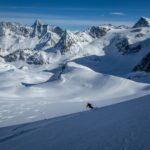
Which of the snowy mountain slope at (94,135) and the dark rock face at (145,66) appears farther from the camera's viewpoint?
the dark rock face at (145,66)

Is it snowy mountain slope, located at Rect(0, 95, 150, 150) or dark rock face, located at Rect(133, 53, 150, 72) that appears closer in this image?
snowy mountain slope, located at Rect(0, 95, 150, 150)

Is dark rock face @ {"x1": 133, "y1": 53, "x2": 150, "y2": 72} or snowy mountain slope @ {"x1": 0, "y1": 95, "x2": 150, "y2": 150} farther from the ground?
snowy mountain slope @ {"x1": 0, "y1": 95, "x2": 150, "y2": 150}

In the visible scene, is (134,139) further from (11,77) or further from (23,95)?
(11,77)

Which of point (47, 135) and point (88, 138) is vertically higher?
point (88, 138)

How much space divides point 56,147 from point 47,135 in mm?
3920

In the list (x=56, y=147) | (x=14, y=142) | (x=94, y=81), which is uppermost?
(x=56, y=147)

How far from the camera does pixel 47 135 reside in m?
22.0

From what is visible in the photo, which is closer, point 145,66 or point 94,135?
point 94,135

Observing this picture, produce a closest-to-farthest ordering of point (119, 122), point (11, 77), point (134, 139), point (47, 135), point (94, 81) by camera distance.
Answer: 1. point (134, 139)
2. point (119, 122)
3. point (47, 135)
4. point (94, 81)
5. point (11, 77)

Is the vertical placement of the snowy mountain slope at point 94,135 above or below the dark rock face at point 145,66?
above

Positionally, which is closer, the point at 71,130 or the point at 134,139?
the point at 134,139

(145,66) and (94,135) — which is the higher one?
(94,135)

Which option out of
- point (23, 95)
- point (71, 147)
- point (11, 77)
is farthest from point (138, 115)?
point (11, 77)

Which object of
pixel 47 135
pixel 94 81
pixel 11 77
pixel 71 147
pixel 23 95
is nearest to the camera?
pixel 71 147
